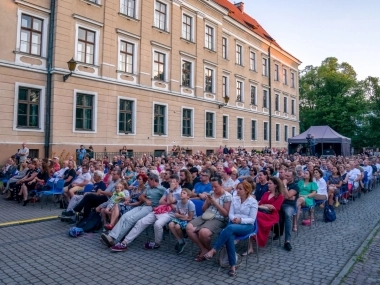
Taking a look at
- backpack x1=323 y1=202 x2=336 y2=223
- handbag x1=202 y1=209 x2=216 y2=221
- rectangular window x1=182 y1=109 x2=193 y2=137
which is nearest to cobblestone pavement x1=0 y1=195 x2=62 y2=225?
handbag x1=202 y1=209 x2=216 y2=221

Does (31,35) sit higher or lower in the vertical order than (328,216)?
higher

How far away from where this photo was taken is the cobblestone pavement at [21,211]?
859 cm

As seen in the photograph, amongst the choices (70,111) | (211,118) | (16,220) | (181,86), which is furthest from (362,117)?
(16,220)

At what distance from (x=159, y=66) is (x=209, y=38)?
724 centimetres

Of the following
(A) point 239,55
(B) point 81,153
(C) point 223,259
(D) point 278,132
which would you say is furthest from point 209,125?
(C) point 223,259

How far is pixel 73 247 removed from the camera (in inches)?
243

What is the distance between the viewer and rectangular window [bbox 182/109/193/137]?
2508 centimetres

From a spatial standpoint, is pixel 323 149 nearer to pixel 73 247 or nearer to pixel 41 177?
pixel 41 177

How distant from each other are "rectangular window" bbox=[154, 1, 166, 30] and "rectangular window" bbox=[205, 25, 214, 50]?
5311 mm

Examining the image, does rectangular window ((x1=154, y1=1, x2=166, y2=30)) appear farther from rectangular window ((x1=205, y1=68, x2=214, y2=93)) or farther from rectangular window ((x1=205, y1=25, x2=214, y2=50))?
rectangular window ((x1=205, y1=68, x2=214, y2=93))

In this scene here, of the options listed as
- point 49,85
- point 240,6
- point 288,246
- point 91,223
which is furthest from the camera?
point 240,6

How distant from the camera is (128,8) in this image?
21016 mm

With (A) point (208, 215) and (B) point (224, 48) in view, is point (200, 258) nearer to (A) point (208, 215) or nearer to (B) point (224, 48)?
(A) point (208, 215)

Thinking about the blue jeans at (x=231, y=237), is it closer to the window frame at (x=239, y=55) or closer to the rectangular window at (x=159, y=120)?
the rectangular window at (x=159, y=120)
